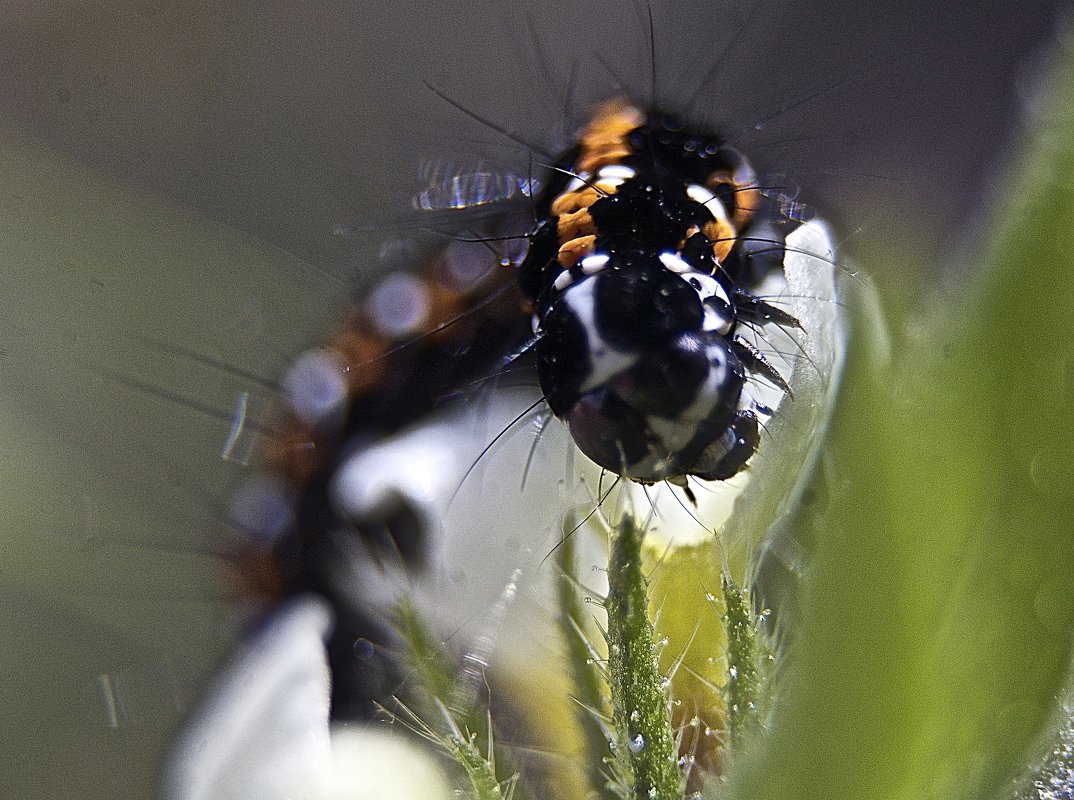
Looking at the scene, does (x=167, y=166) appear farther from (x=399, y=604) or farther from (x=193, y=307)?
(x=399, y=604)

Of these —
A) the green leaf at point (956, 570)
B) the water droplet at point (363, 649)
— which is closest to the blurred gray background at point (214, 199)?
the water droplet at point (363, 649)

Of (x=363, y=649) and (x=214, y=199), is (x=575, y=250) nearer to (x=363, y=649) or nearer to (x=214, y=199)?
(x=363, y=649)

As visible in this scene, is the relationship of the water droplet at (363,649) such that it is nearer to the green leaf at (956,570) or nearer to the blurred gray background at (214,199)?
the blurred gray background at (214,199)

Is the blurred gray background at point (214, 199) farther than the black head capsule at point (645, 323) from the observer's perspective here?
Yes

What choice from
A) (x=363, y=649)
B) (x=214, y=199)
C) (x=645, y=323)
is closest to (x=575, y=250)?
(x=645, y=323)

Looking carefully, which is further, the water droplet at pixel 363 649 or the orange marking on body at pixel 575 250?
the water droplet at pixel 363 649

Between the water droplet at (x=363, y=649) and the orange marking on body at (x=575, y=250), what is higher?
the orange marking on body at (x=575, y=250)
